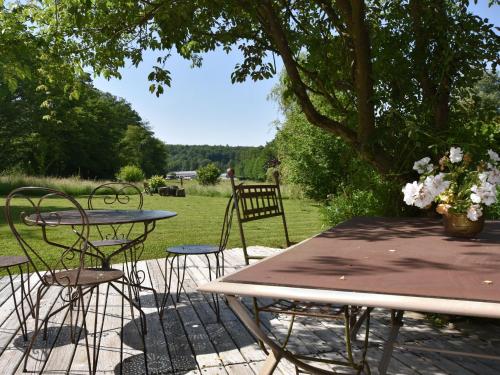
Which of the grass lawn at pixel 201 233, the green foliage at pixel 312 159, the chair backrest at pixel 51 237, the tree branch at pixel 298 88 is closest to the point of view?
the chair backrest at pixel 51 237

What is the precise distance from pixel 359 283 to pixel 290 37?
4.05 metres

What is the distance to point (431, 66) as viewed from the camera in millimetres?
3650

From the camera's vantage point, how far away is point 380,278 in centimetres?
143

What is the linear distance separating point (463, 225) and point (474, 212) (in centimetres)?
13

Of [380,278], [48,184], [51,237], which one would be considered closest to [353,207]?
[380,278]

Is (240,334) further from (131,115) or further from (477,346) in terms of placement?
(131,115)

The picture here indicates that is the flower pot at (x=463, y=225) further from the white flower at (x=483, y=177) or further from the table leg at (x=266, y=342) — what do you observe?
the table leg at (x=266, y=342)

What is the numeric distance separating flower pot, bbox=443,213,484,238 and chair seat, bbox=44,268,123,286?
70.2 inches

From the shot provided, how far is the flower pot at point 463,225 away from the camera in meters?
2.19

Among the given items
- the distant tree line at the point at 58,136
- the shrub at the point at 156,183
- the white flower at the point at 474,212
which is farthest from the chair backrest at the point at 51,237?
the distant tree line at the point at 58,136

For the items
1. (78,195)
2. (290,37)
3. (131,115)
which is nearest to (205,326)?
(290,37)

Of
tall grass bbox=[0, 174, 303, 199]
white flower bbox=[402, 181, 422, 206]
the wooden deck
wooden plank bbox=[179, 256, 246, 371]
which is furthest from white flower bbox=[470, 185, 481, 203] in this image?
tall grass bbox=[0, 174, 303, 199]

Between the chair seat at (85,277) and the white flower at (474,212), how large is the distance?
1.84m

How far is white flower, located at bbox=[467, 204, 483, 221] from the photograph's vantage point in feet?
6.87
